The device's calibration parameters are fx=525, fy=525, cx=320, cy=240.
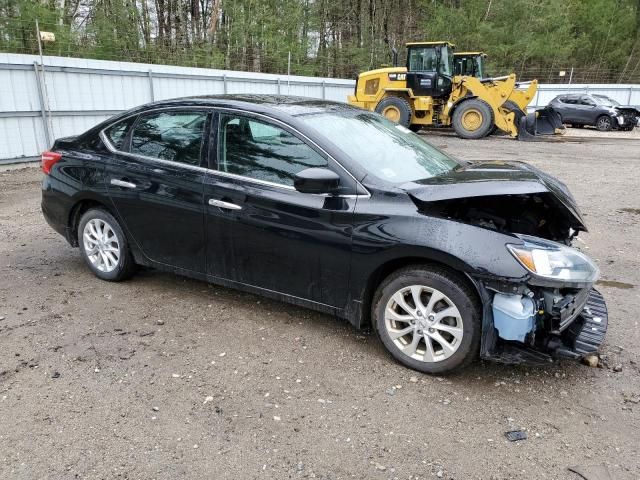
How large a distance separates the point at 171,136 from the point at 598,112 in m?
21.9

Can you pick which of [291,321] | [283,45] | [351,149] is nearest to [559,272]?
[351,149]

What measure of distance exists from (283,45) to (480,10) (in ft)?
51.9

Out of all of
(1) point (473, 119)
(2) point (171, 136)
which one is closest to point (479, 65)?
(1) point (473, 119)

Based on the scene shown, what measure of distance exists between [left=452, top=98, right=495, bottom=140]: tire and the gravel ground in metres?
13.5

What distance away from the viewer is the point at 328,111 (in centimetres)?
408

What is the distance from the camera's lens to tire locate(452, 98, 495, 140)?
17031mm

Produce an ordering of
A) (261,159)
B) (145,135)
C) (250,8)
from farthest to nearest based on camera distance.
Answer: (250,8), (145,135), (261,159)

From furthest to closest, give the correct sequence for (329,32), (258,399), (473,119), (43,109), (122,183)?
(329,32) → (473,119) → (43,109) → (122,183) → (258,399)

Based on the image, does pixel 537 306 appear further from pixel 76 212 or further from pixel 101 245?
pixel 76 212

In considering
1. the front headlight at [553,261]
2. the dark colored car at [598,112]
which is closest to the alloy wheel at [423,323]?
the front headlight at [553,261]

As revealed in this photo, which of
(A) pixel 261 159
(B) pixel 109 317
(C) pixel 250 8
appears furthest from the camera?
(C) pixel 250 8

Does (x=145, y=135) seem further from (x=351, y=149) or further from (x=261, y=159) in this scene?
(x=351, y=149)

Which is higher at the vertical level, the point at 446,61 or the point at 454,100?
the point at 446,61

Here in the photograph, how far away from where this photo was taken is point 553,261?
2963 mm
